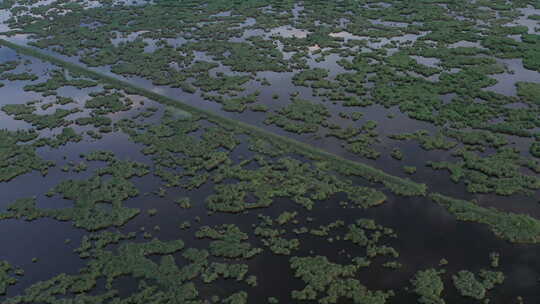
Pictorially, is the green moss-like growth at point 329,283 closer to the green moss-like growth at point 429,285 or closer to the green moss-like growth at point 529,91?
the green moss-like growth at point 429,285

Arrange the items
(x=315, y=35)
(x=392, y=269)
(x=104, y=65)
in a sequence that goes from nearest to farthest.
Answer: (x=392, y=269) → (x=104, y=65) → (x=315, y=35)

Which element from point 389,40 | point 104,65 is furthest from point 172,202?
point 389,40

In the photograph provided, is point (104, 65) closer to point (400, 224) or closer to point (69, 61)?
point (69, 61)

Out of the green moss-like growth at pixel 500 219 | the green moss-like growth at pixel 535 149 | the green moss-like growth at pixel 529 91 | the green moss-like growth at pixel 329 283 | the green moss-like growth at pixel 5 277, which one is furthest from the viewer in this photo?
the green moss-like growth at pixel 529 91

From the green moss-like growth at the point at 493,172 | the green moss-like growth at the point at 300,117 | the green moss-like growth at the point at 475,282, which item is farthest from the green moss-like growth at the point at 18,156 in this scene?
the green moss-like growth at the point at 493,172

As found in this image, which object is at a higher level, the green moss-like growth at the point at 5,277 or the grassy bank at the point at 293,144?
the grassy bank at the point at 293,144

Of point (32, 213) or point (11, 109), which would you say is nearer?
point (32, 213)

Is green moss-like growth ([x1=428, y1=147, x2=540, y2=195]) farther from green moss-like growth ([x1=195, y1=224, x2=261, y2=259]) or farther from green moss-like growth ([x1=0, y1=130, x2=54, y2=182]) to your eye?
green moss-like growth ([x1=0, y1=130, x2=54, y2=182])

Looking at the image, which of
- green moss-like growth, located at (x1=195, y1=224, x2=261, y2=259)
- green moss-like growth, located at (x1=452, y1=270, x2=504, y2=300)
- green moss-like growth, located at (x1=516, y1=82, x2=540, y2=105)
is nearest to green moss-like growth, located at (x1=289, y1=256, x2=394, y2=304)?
green moss-like growth, located at (x1=195, y1=224, x2=261, y2=259)
